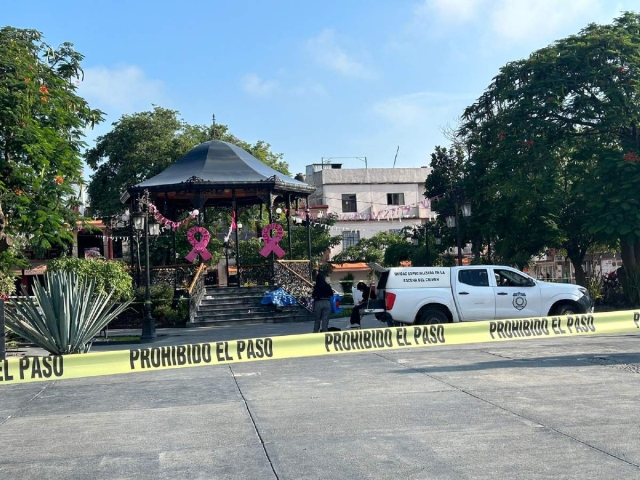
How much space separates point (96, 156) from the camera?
46250 mm

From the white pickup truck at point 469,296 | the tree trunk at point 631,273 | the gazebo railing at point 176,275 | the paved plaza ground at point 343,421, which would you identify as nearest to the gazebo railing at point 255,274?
the gazebo railing at point 176,275

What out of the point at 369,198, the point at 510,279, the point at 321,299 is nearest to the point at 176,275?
the point at 321,299

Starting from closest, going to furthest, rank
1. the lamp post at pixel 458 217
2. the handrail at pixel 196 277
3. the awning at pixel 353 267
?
the lamp post at pixel 458 217, the handrail at pixel 196 277, the awning at pixel 353 267

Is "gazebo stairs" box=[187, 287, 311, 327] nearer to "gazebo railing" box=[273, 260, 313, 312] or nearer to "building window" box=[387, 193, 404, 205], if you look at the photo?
"gazebo railing" box=[273, 260, 313, 312]

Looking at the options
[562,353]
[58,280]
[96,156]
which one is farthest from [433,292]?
[96,156]

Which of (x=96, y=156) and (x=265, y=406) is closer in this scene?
(x=265, y=406)

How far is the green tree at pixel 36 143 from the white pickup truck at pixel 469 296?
9.84 m

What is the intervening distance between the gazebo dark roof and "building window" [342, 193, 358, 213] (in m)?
27.9

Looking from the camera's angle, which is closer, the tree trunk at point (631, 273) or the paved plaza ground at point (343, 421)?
the paved plaza ground at point (343, 421)

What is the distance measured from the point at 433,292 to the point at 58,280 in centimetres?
832

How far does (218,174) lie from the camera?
1184 inches

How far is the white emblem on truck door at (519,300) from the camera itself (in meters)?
18.1

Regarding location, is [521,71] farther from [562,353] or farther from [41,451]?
[41,451]

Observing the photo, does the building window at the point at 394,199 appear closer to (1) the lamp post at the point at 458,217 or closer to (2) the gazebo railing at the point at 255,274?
(1) the lamp post at the point at 458,217
